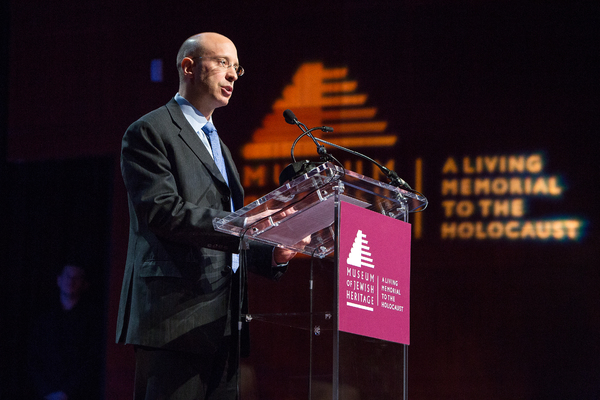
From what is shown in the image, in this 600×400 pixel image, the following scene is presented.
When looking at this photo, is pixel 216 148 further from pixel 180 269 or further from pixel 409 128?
pixel 409 128

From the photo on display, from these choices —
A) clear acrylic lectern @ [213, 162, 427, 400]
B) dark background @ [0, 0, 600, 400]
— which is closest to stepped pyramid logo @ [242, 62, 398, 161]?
dark background @ [0, 0, 600, 400]

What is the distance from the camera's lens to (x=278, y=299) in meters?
4.14

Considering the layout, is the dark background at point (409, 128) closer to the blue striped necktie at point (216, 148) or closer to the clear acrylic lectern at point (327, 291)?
the blue striped necktie at point (216, 148)

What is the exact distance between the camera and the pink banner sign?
4.82 feet

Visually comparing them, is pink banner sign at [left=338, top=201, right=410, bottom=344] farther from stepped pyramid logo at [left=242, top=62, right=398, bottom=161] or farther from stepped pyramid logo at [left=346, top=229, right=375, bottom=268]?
stepped pyramid logo at [left=242, top=62, right=398, bottom=161]

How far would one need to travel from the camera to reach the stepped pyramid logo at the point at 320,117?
4.22 metres

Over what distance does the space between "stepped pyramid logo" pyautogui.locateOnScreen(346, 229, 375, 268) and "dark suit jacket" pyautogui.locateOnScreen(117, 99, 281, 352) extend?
1.17 feet

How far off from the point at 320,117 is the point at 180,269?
2621mm

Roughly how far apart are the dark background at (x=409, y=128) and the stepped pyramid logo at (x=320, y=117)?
0.07m

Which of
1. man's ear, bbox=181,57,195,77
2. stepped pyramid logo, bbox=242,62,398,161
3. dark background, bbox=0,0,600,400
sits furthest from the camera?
stepped pyramid logo, bbox=242,62,398,161

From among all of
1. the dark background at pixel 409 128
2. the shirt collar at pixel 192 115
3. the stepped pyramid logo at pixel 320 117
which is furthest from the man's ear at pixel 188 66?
the stepped pyramid logo at pixel 320 117

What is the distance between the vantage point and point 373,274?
1.58 meters

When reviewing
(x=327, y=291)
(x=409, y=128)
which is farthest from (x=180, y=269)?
(x=409, y=128)

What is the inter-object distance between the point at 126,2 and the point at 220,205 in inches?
127
